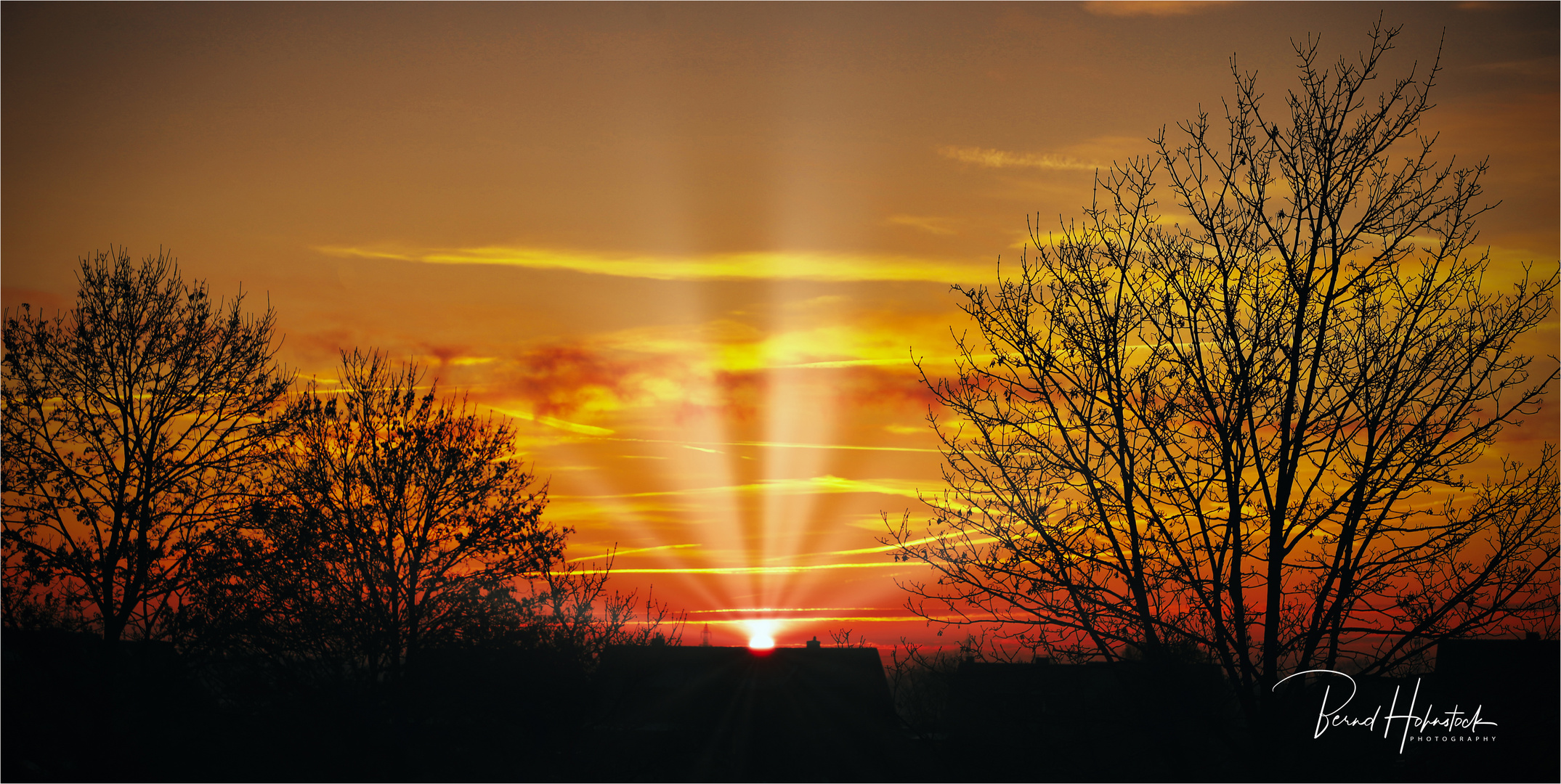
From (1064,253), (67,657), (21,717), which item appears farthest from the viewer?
(67,657)

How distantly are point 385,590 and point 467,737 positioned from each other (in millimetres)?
3823

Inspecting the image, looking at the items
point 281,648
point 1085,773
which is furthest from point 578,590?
point 1085,773

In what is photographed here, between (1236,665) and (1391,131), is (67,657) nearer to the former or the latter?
(1236,665)

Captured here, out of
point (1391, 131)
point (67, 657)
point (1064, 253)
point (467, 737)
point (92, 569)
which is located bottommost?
point (467, 737)

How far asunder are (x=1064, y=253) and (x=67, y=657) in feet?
53.8

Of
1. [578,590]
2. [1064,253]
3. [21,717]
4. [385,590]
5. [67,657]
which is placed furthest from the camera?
[578,590]

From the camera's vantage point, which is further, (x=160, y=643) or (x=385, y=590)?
(x=385, y=590)

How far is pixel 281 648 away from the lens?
1773cm

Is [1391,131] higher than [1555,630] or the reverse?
higher

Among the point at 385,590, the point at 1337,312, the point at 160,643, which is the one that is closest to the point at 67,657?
the point at 160,643

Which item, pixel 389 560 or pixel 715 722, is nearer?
pixel 389 560

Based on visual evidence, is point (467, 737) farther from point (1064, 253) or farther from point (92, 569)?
point (1064, 253)

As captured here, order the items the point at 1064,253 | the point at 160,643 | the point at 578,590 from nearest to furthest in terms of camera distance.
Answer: the point at 1064,253
the point at 160,643
the point at 578,590

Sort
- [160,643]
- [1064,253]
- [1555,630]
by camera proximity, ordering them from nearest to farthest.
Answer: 1. [1555,630]
2. [1064,253]
3. [160,643]
